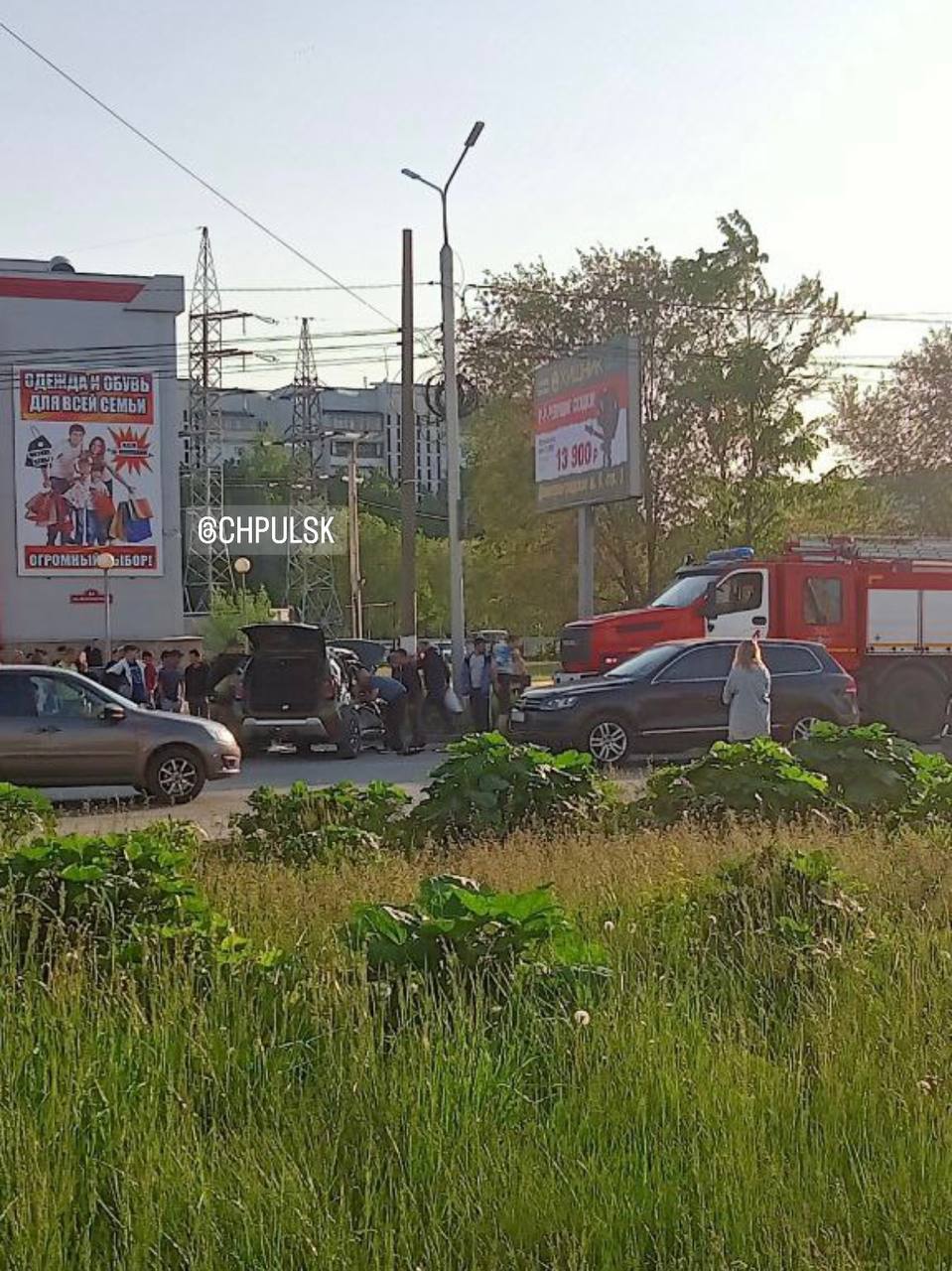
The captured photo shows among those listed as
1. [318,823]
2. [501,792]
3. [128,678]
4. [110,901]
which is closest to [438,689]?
[128,678]

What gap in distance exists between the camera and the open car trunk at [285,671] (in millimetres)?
21906

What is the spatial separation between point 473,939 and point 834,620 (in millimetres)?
21765

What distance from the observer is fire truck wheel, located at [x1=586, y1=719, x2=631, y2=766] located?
19.5m

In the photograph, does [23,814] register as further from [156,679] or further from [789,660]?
[156,679]

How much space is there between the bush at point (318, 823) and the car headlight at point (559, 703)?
360 inches

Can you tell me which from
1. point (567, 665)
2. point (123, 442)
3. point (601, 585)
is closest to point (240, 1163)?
point (567, 665)

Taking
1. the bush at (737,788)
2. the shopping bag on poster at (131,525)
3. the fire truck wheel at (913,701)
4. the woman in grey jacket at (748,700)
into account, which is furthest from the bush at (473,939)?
the shopping bag on poster at (131,525)

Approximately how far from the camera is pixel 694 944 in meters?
5.91

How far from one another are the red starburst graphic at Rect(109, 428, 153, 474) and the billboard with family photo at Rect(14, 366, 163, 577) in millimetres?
24

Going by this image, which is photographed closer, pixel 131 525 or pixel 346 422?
pixel 131 525

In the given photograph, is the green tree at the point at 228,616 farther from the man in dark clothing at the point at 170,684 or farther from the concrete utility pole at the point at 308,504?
the man in dark clothing at the point at 170,684

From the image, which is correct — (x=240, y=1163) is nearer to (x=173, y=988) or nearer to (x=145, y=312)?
(x=173, y=988)

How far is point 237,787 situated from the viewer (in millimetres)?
18734

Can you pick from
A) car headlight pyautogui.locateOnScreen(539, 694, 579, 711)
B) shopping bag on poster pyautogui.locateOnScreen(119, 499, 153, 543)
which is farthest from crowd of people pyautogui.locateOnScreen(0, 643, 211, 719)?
shopping bag on poster pyautogui.locateOnScreen(119, 499, 153, 543)
